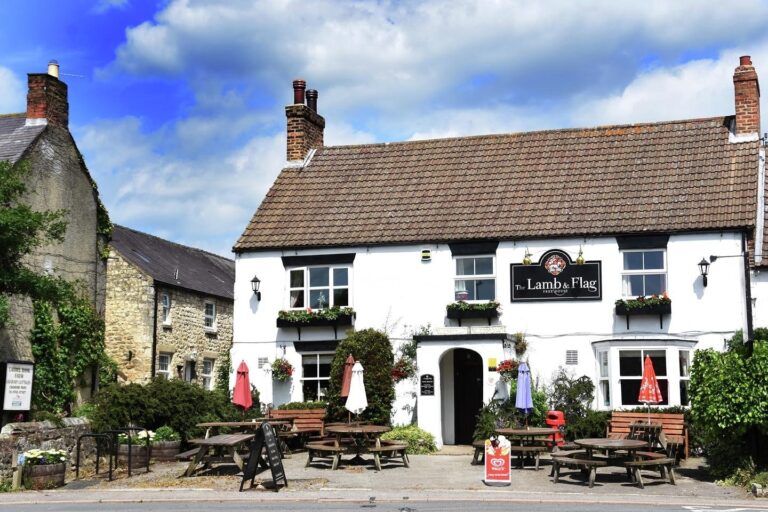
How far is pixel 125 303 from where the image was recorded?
106 ft

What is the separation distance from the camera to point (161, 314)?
1294 inches

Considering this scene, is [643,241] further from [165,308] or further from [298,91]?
[165,308]

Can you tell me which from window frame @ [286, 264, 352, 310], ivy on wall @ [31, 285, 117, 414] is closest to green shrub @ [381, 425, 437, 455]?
window frame @ [286, 264, 352, 310]

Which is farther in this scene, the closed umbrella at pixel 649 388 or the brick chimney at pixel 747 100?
the brick chimney at pixel 747 100

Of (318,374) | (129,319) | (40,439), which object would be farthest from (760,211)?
(129,319)

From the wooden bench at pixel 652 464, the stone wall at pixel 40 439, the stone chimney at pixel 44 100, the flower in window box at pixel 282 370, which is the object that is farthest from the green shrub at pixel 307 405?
the stone chimney at pixel 44 100

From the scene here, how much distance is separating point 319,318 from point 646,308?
8668 millimetres

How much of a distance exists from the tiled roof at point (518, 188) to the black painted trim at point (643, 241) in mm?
233

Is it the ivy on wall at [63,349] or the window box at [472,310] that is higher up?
the window box at [472,310]

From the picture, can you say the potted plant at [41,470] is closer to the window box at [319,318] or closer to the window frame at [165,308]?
A: the window box at [319,318]

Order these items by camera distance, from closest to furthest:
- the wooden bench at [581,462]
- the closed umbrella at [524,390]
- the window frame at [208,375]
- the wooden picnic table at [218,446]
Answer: the wooden bench at [581,462] < the wooden picnic table at [218,446] < the closed umbrella at [524,390] < the window frame at [208,375]

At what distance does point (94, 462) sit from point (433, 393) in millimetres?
8491

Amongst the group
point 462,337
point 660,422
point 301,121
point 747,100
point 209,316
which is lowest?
point 660,422

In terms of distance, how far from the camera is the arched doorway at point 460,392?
1015 inches
